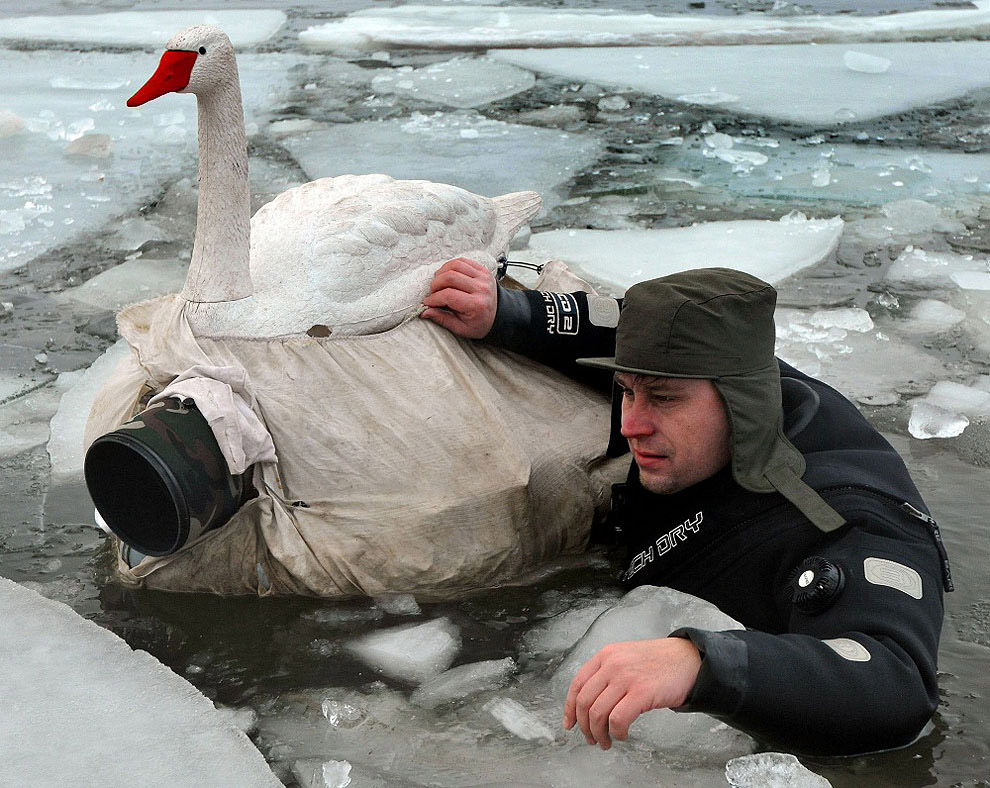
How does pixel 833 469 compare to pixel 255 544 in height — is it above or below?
above

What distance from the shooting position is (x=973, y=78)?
6766 millimetres

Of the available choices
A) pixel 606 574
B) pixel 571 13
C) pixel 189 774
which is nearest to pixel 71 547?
pixel 189 774

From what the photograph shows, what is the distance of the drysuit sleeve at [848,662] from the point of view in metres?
1.71

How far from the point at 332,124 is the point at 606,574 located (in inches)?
161

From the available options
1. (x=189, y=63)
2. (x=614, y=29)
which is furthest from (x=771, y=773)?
(x=614, y=29)

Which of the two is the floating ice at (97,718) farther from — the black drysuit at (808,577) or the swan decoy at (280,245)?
the black drysuit at (808,577)

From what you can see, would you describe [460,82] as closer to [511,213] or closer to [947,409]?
[511,213]

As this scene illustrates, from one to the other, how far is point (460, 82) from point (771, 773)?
564 cm

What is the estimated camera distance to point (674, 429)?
2152 mm

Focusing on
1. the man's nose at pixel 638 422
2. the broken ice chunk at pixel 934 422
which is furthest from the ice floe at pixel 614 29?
the man's nose at pixel 638 422

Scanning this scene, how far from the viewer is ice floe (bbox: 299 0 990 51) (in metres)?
7.66

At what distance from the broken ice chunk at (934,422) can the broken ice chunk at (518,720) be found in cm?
159

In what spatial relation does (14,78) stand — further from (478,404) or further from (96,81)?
Result: (478,404)

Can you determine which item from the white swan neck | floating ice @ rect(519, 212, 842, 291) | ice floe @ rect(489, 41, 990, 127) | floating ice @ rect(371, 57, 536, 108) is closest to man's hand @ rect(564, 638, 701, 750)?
the white swan neck
